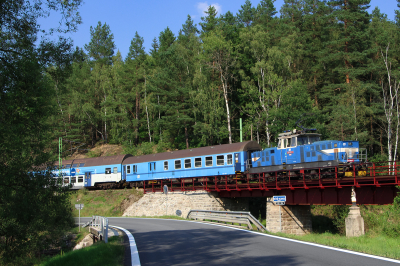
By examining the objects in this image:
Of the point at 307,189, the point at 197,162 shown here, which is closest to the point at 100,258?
the point at 307,189

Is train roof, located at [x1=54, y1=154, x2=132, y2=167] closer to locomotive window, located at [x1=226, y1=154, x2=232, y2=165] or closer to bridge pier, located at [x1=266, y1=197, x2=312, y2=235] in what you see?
locomotive window, located at [x1=226, y1=154, x2=232, y2=165]

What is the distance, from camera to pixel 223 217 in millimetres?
21125

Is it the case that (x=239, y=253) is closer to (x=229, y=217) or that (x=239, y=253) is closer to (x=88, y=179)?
(x=229, y=217)

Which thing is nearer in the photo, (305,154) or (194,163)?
(305,154)

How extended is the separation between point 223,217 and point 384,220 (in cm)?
945


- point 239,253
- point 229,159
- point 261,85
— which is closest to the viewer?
point 239,253

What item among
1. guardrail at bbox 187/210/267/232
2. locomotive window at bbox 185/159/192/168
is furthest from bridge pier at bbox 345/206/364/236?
locomotive window at bbox 185/159/192/168

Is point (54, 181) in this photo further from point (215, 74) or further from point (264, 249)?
point (215, 74)

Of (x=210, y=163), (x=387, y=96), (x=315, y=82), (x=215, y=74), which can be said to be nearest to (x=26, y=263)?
(x=210, y=163)

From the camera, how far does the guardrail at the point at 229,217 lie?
1827 centimetres

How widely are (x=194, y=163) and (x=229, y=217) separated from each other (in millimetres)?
11399

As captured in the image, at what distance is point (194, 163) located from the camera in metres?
31.4

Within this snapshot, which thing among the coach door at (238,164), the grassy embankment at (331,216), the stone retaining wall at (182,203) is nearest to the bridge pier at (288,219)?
the grassy embankment at (331,216)

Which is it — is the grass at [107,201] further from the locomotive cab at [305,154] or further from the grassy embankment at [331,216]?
the locomotive cab at [305,154]
